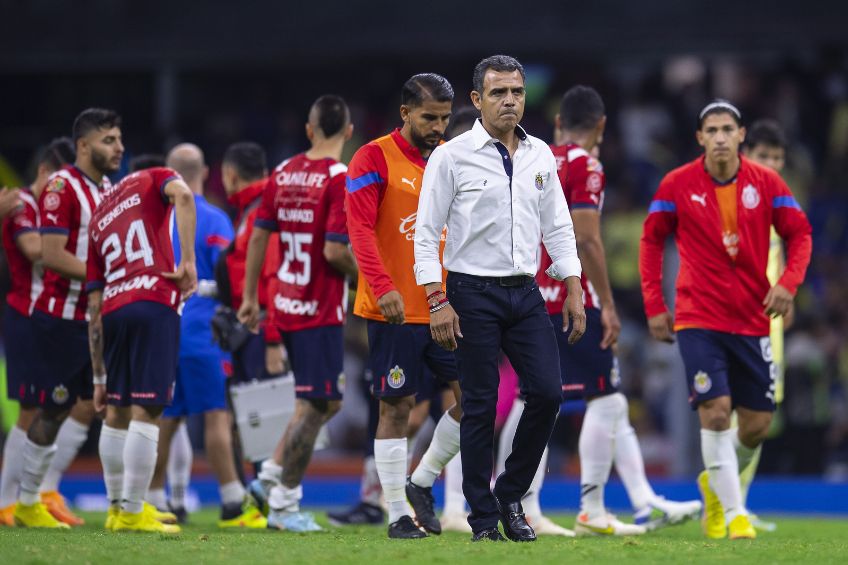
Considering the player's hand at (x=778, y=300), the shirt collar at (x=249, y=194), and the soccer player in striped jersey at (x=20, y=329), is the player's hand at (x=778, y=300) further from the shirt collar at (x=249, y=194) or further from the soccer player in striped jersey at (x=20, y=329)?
the soccer player in striped jersey at (x=20, y=329)

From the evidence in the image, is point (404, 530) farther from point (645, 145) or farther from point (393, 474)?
point (645, 145)

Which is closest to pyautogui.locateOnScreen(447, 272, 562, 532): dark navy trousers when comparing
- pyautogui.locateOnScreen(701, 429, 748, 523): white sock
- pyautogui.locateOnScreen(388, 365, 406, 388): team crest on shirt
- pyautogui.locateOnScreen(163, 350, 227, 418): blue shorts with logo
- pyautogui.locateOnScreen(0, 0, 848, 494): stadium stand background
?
pyautogui.locateOnScreen(388, 365, 406, 388): team crest on shirt

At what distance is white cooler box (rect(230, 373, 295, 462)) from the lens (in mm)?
9703

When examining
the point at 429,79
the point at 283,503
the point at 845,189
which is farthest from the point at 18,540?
the point at 845,189

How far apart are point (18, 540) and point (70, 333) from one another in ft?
6.97

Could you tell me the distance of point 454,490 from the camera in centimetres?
905

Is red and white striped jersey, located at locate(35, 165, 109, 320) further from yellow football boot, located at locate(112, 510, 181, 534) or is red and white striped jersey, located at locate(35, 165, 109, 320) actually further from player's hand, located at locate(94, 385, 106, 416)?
yellow football boot, located at locate(112, 510, 181, 534)

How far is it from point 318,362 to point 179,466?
2.35 meters

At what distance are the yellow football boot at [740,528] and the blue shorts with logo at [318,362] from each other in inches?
98.3

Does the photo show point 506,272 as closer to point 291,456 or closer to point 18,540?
point 291,456

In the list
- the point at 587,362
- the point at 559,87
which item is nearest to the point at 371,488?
the point at 587,362

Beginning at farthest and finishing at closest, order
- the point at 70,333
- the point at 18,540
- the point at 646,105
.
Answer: the point at 646,105, the point at 70,333, the point at 18,540

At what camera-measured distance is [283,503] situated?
28.2 feet

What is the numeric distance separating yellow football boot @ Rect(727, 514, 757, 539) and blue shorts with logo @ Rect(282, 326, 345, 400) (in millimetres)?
2497
